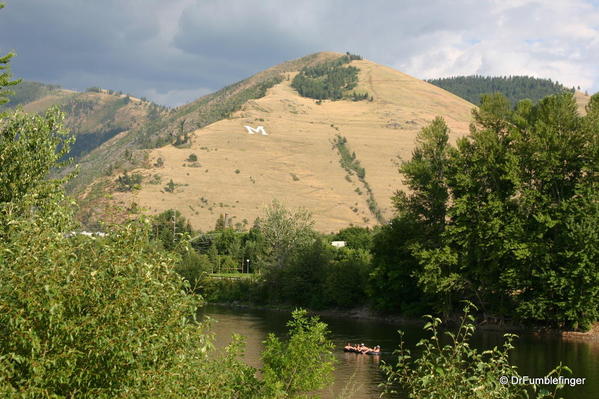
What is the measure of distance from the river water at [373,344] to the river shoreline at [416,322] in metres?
1.77

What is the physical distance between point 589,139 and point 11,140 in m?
49.4

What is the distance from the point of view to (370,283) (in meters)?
75.8

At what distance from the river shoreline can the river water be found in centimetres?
177

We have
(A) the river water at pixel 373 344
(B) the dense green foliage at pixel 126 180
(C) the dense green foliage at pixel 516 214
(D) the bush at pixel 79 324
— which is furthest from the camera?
(B) the dense green foliage at pixel 126 180

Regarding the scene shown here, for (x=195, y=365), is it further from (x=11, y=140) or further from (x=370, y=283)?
(x=370, y=283)

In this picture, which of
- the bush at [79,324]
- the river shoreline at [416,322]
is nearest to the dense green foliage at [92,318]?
the bush at [79,324]

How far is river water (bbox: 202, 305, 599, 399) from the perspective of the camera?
37.2 meters

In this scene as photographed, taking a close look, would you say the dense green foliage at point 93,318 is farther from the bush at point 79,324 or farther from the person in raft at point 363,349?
the person in raft at point 363,349

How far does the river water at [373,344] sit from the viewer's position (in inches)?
1465

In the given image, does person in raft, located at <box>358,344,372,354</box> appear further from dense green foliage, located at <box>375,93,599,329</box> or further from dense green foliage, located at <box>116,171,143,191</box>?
dense green foliage, located at <box>116,171,143,191</box>

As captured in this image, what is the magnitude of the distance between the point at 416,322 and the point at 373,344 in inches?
645

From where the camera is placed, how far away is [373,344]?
5488 centimetres

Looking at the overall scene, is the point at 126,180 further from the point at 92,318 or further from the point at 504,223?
the point at 92,318

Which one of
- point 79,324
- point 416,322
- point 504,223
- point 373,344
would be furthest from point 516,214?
point 79,324
